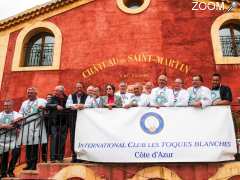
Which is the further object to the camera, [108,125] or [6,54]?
[6,54]

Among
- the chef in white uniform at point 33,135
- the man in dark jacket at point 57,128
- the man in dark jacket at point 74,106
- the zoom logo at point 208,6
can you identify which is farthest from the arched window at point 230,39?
the chef in white uniform at point 33,135

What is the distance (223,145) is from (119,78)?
221 inches

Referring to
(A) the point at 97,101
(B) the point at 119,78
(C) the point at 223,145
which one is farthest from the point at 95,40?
(C) the point at 223,145

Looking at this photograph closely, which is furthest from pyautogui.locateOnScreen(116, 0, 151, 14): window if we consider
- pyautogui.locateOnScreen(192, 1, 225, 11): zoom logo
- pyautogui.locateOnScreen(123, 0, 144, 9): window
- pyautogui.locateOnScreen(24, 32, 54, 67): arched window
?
pyautogui.locateOnScreen(24, 32, 54, 67): arched window

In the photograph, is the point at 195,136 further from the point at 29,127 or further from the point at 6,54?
the point at 6,54

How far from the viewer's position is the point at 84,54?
41.7 ft

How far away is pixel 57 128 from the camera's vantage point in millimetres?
7781

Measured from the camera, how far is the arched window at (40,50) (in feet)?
43.4

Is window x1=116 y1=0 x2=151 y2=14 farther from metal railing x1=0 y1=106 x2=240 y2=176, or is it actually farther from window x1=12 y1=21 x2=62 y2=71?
metal railing x1=0 y1=106 x2=240 y2=176

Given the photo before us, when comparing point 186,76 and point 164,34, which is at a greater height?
point 164,34

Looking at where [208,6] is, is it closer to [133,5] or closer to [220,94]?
[133,5]

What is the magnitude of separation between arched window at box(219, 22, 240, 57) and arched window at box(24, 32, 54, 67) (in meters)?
6.38

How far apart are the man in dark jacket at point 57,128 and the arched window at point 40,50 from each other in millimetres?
5399

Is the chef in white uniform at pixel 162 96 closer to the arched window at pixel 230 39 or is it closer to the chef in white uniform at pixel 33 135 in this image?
the chef in white uniform at pixel 33 135
